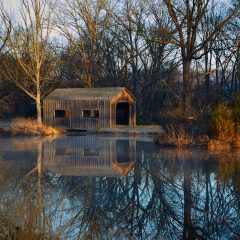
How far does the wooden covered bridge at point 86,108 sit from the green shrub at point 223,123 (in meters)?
15.9

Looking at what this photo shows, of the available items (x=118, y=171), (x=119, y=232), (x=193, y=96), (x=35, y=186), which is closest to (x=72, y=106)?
(x=193, y=96)

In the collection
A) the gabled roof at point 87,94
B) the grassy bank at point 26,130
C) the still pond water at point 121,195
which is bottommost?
the still pond water at point 121,195

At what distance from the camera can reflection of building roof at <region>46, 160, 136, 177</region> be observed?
14472 millimetres

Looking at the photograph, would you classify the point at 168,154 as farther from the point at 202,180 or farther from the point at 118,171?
the point at 202,180

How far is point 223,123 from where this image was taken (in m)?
22.7

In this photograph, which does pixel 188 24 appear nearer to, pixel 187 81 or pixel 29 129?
pixel 187 81

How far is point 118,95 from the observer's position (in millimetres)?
39062

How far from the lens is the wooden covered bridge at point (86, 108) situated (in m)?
38.1

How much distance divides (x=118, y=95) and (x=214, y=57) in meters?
20.9

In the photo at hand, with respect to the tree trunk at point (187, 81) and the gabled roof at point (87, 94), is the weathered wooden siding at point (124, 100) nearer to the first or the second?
the gabled roof at point (87, 94)

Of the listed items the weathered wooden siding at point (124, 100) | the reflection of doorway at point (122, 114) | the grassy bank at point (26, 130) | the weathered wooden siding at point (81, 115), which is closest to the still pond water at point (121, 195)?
Answer: the grassy bank at point (26, 130)

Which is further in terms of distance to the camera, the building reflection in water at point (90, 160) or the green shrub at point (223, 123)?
the green shrub at point (223, 123)

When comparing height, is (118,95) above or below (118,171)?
above

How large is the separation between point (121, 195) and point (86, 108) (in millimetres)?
27601
